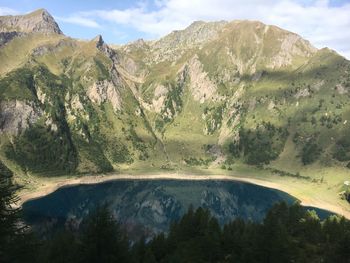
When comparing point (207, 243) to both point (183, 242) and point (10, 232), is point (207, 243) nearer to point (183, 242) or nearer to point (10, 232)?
point (183, 242)

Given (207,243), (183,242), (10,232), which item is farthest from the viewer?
(183,242)

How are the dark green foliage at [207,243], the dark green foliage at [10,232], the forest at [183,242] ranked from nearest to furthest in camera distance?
1. the dark green foliage at [10,232]
2. the forest at [183,242]
3. the dark green foliage at [207,243]

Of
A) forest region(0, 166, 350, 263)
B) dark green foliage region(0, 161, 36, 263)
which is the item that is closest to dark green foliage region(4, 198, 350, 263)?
forest region(0, 166, 350, 263)

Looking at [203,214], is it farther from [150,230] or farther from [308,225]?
[150,230]

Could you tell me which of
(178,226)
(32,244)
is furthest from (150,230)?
(32,244)

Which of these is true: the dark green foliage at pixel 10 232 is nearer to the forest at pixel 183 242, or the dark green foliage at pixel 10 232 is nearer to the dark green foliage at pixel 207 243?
the forest at pixel 183 242

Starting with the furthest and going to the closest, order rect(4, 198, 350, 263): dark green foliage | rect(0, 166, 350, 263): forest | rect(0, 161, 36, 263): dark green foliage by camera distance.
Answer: rect(4, 198, 350, 263): dark green foliage < rect(0, 166, 350, 263): forest < rect(0, 161, 36, 263): dark green foliage

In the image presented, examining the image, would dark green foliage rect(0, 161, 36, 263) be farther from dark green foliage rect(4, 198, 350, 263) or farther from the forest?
dark green foliage rect(4, 198, 350, 263)

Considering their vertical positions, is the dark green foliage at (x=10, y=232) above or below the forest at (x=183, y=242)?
above

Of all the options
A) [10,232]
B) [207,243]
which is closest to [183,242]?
[207,243]

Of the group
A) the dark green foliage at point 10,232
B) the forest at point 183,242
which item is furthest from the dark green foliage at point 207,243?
the dark green foliage at point 10,232

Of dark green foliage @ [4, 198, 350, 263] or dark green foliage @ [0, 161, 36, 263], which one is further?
dark green foliage @ [4, 198, 350, 263]

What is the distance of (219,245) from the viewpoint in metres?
77.8

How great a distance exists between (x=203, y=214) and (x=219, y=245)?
64.5 ft
